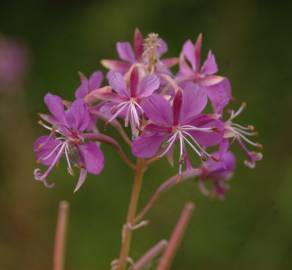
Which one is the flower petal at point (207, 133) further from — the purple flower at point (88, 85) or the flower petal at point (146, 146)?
the purple flower at point (88, 85)

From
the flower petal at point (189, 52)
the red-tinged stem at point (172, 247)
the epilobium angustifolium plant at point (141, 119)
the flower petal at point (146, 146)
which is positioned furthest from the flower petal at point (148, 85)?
the red-tinged stem at point (172, 247)

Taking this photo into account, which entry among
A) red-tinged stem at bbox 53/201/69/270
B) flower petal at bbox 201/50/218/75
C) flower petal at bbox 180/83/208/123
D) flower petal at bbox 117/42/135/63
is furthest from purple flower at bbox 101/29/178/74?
red-tinged stem at bbox 53/201/69/270

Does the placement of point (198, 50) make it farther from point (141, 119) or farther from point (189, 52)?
point (141, 119)

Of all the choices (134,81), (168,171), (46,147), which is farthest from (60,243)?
(168,171)

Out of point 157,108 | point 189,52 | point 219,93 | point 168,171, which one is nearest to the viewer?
point 157,108

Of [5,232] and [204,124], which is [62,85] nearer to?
[5,232]

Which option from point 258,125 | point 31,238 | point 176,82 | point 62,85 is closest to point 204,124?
point 176,82

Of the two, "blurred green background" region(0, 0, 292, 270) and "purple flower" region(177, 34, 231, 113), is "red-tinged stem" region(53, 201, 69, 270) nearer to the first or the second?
"purple flower" region(177, 34, 231, 113)
